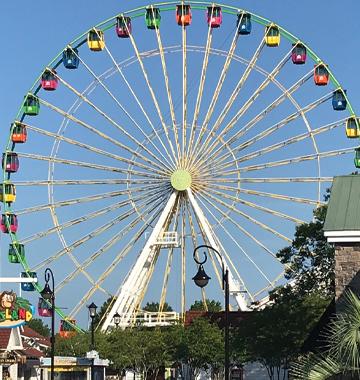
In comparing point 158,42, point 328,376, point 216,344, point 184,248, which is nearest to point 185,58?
point 158,42

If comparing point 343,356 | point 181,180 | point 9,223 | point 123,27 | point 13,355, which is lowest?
point 343,356

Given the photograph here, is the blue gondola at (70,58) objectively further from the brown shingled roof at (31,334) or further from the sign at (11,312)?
the sign at (11,312)

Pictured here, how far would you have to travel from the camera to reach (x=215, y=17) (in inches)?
2183

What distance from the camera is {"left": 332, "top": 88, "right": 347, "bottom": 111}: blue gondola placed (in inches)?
2055

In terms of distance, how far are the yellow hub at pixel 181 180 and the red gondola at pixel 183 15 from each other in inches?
333

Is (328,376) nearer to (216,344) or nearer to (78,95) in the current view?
(78,95)

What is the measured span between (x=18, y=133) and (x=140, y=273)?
10154mm

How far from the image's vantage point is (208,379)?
64.8m

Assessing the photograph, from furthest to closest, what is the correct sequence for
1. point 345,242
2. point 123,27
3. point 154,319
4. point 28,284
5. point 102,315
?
point 102,315
point 154,319
point 123,27
point 28,284
point 345,242

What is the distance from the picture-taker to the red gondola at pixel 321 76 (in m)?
52.5

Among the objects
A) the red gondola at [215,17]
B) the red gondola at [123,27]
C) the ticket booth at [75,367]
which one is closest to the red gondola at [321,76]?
the red gondola at [215,17]

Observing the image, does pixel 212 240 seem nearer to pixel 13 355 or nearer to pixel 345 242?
pixel 13 355

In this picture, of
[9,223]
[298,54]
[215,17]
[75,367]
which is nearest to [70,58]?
[215,17]

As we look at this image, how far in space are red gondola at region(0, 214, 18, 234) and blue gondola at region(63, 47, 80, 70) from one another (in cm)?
859
